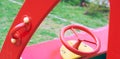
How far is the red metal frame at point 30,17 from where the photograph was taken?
0.89 meters

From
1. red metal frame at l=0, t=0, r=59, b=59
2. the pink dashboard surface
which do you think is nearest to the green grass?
the pink dashboard surface

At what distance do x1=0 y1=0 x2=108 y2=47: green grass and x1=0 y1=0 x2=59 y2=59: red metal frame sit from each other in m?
2.04

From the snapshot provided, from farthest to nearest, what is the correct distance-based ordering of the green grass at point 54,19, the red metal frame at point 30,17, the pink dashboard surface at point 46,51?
the green grass at point 54,19, the pink dashboard surface at point 46,51, the red metal frame at point 30,17

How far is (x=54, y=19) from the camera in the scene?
394 cm

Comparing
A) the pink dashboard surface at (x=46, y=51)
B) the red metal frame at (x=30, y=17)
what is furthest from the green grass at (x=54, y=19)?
the red metal frame at (x=30, y=17)

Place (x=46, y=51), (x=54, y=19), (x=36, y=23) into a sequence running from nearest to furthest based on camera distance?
1. (x=36, y=23)
2. (x=46, y=51)
3. (x=54, y=19)

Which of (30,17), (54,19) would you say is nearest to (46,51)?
(30,17)

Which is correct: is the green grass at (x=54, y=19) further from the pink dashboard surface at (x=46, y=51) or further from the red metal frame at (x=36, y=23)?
the red metal frame at (x=36, y=23)

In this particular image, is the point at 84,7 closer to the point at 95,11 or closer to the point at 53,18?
the point at 95,11

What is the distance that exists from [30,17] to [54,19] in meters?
2.96

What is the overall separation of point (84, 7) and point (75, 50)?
344 centimetres

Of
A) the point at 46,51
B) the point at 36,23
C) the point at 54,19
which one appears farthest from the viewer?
the point at 54,19

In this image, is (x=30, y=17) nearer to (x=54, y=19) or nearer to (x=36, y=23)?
(x=36, y=23)

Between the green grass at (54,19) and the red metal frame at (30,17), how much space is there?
2043 mm
